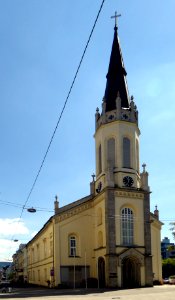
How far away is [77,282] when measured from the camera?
51.8 metres

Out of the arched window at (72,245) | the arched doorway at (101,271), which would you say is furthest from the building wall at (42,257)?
the arched doorway at (101,271)

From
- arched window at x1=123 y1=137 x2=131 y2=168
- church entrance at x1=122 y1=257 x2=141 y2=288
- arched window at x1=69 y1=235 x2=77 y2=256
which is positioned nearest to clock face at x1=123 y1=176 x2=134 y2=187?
arched window at x1=123 y1=137 x2=131 y2=168

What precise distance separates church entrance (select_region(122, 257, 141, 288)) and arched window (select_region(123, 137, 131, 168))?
1054cm

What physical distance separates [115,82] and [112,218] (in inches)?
661

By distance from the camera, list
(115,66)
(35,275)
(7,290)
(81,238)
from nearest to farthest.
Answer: (7,290) → (81,238) → (115,66) → (35,275)

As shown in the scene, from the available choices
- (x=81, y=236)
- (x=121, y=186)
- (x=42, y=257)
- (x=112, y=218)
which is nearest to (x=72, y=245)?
(x=81, y=236)

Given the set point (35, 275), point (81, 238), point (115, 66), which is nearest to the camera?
point (81, 238)

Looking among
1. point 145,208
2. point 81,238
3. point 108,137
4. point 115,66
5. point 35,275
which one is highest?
point 115,66

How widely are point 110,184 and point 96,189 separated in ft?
15.3

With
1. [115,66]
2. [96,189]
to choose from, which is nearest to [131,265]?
[96,189]

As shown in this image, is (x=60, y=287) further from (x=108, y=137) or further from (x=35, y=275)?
(x=35, y=275)

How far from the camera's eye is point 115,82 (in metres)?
56.5

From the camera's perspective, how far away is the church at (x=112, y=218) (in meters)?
50.1

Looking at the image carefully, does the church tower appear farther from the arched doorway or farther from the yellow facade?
the yellow facade
